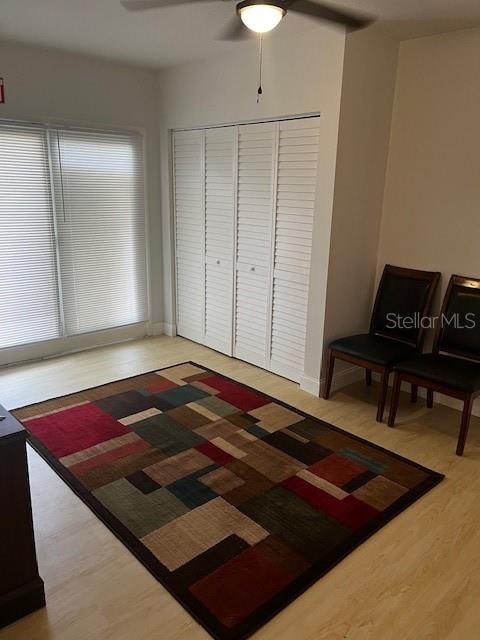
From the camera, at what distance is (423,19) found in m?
2.81

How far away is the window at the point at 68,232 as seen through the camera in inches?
150

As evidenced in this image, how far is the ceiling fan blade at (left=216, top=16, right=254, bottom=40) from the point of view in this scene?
Answer: 3.00 m

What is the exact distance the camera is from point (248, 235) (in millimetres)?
3891

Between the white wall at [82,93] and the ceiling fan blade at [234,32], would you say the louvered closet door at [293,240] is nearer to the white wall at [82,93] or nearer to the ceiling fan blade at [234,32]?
the ceiling fan blade at [234,32]

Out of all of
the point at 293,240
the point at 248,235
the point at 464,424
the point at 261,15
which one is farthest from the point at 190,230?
the point at 464,424

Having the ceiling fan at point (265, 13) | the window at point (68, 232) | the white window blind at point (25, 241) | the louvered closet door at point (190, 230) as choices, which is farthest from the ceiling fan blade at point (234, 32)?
the white window blind at point (25, 241)

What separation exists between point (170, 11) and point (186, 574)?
292 cm

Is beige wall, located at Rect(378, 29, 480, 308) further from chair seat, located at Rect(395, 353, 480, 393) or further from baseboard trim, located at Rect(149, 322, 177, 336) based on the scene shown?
baseboard trim, located at Rect(149, 322, 177, 336)

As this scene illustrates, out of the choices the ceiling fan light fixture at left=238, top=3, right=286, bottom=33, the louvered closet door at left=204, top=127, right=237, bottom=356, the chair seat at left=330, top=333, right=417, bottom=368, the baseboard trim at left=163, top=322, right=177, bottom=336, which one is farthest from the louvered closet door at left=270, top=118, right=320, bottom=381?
the baseboard trim at left=163, top=322, right=177, bottom=336

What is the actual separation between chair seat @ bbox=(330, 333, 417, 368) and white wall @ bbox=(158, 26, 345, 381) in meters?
0.21

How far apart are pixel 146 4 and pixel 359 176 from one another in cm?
169

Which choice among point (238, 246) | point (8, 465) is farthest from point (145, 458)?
point (238, 246)

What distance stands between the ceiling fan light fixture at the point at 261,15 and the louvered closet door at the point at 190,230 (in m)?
2.10

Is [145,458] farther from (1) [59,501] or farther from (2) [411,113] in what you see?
(2) [411,113]
